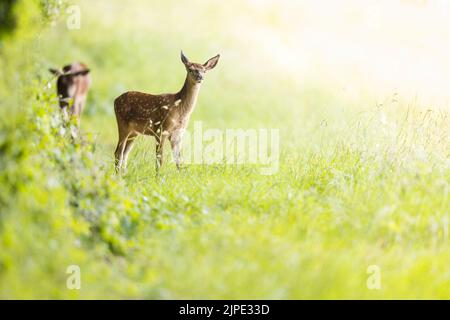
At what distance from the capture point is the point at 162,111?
9969 mm

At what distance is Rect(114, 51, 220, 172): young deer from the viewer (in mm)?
9719

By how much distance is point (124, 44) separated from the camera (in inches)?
806

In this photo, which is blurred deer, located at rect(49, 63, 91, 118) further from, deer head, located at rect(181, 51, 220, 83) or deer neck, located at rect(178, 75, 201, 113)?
deer head, located at rect(181, 51, 220, 83)

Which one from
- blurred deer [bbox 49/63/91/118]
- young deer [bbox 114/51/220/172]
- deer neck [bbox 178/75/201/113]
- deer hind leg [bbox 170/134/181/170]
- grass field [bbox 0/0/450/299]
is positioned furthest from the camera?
blurred deer [bbox 49/63/91/118]

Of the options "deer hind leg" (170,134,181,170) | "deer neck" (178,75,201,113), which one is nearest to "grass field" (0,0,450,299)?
"deer hind leg" (170,134,181,170)

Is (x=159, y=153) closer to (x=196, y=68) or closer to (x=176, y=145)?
(x=176, y=145)

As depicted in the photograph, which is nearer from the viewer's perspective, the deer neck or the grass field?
the grass field

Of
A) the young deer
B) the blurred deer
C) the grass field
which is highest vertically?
the blurred deer

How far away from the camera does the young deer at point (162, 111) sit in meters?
9.72

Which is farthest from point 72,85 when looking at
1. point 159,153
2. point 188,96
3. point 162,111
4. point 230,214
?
point 230,214

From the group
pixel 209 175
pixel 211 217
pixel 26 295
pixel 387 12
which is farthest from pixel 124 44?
pixel 26 295

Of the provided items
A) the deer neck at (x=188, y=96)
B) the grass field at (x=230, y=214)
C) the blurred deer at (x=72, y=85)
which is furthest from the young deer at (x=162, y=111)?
the blurred deer at (x=72, y=85)

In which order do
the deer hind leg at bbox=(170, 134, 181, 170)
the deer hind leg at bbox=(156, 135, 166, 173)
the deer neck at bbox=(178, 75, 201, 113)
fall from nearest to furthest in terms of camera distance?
the deer hind leg at bbox=(156, 135, 166, 173) < the deer hind leg at bbox=(170, 134, 181, 170) < the deer neck at bbox=(178, 75, 201, 113)
